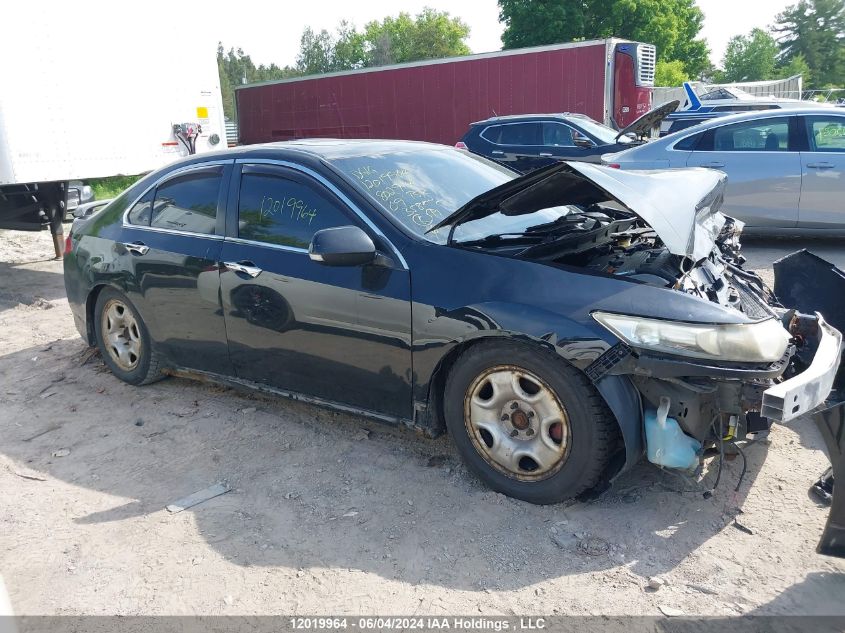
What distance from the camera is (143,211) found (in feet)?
15.6

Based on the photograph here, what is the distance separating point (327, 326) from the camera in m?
3.70

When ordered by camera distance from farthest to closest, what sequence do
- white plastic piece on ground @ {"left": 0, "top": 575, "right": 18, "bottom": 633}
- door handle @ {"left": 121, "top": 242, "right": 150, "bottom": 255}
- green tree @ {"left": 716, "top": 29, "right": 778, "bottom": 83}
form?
green tree @ {"left": 716, "top": 29, "right": 778, "bottom": 83}, door handle @ {"left": 121, "top": 242, "right": 150, "bottom": 255}, white plastic piece on ground @ {"left": 0, "top": 575, "right": 18, "bottom": 633}

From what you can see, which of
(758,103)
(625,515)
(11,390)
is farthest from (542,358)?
(758,103)

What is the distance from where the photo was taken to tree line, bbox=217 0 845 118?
43.4 metres

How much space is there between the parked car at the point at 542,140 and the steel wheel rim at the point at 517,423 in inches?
343

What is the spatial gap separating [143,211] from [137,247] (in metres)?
0.29

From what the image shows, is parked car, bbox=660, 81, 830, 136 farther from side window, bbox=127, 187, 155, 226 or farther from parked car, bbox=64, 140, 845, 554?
side window, bbox=127, 187, 155, 226

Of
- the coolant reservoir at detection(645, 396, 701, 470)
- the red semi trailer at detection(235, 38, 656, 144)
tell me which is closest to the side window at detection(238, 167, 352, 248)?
the coolant reservoir at detection(645, 396, 701, 470)

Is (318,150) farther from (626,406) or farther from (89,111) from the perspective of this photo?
(89,111)

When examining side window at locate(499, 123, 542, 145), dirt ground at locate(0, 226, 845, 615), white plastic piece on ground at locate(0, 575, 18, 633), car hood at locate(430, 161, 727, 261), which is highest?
side window at locate(499, 123, 542, 145)

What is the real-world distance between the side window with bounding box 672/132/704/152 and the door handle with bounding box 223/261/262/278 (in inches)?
252

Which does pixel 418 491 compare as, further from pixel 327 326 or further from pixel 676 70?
pixel 676 70

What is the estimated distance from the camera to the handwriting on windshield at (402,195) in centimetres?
369

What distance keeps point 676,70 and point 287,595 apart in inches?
1883
